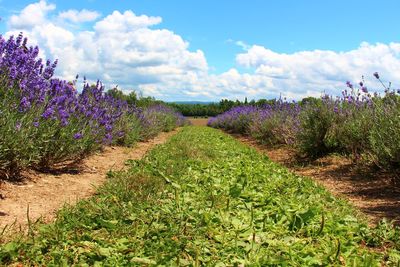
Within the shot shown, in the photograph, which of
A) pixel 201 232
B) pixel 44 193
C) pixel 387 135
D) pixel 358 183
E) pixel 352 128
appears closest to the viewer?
pixel 201 232

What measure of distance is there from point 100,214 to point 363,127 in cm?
578

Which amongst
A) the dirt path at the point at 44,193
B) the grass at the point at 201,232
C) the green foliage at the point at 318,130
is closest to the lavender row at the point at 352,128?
the green foliage at the point at 318,130

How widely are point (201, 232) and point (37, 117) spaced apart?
121 inches

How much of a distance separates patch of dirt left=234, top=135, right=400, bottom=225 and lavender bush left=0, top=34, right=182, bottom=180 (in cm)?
398

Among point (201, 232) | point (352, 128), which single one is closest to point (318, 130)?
point (352, 128)

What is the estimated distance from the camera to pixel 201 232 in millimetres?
3393

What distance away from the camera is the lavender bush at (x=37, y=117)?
4.80m

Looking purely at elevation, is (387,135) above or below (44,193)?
above

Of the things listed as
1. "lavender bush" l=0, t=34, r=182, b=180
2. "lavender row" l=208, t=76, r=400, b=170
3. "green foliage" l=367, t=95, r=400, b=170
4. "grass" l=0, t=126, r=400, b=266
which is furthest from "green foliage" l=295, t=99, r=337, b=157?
"lavender bush" l=0, t=34, r=182, b=180

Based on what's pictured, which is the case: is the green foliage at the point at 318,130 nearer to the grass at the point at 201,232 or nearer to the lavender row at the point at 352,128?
the lavender row at the point at 352,128

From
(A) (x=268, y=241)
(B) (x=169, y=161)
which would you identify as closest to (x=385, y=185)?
(B) (x=169, y=161)

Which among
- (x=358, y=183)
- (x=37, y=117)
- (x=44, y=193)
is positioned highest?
(x=37, y=117)

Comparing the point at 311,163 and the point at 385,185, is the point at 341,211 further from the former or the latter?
the point at 311,163

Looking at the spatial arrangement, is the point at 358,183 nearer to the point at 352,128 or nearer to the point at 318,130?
the point at 352,128
